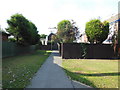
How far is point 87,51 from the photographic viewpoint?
16.0 metres

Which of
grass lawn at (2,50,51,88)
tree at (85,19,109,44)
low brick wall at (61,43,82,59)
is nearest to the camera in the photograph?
grass lawn at (2,50,51,88)

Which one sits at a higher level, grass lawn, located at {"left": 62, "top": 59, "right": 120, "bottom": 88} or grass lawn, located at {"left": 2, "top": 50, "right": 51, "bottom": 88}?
grass lawn, located at {"left": 2, "top": 50, "right": 51, "bottom": 88}

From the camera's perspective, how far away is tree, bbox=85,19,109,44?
1734 cm

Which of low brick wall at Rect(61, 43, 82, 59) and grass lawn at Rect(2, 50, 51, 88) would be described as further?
low brick wall at Rect(61, 43, 82, 59)

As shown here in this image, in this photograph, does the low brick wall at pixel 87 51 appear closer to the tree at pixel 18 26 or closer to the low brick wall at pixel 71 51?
the low brick wall at pixel 71 51

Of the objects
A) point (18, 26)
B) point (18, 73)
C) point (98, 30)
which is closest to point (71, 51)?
point (98, 30)

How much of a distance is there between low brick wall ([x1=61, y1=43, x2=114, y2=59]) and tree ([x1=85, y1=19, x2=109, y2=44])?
1.81 m

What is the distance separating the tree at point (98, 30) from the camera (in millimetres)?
17344

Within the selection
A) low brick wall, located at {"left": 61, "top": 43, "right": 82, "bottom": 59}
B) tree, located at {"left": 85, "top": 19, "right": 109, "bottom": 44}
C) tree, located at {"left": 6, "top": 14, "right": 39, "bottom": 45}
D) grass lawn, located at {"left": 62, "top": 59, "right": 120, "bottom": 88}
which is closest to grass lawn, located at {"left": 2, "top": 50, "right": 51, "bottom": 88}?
grass lawn, located at {"left": 62, "top": 59, "right": 120, "bottom": 88}

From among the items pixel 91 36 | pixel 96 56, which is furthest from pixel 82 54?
pixel 91 36

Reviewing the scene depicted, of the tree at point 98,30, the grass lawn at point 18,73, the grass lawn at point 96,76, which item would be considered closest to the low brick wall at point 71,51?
the tree at point 98,30

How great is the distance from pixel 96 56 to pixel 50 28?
18020mm

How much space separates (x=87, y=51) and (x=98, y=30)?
128 inches

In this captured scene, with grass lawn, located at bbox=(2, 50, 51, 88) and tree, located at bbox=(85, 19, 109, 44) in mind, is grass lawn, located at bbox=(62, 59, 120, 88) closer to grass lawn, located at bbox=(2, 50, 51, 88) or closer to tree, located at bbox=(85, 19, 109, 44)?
grass lawn, located at bbox=(2, 50, 51, 88)
